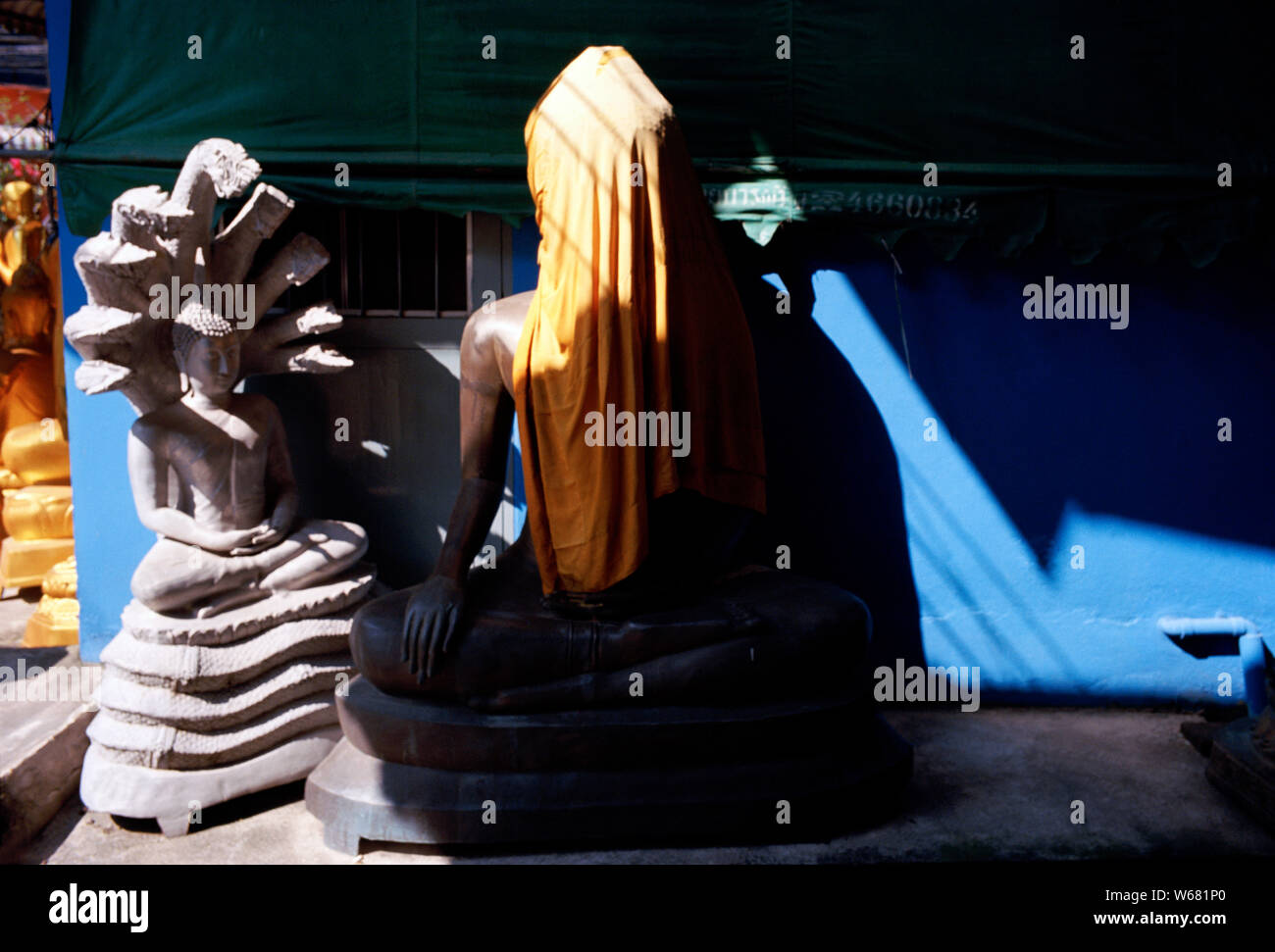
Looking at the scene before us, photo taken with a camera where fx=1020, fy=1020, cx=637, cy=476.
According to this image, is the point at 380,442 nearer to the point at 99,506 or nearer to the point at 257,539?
the point at 257,539

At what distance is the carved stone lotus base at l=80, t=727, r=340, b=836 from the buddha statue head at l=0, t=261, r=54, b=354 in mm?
4151

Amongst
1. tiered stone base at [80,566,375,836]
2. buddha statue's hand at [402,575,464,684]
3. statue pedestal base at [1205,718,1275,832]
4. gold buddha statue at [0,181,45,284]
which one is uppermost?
gold buddha statue at [0,181,45,284]

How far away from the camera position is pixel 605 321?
352 centimetres

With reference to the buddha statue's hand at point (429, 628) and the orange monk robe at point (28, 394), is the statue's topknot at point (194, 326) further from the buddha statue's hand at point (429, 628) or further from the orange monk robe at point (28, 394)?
the orange monk robe at point (28, 394)

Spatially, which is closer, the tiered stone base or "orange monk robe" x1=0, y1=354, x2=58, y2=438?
the tiered stone base

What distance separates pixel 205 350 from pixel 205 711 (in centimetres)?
135

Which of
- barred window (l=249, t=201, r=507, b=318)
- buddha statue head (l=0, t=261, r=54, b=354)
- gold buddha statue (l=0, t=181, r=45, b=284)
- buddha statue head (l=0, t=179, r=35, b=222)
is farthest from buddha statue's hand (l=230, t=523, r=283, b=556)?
buddha statue head (l=0, t=179, r=35, b=222)

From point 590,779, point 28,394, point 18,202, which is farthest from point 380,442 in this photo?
point 18,202

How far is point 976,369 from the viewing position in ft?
15.6

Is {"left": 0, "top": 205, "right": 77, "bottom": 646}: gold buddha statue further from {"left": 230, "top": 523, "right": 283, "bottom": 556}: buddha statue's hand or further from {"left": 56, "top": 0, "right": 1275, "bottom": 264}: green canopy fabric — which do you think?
{"left": 230, "top": 523, "right": 283, "bottom": 556}: buddha statue's hand

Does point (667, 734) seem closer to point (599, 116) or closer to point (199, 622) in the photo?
point (199, 622)

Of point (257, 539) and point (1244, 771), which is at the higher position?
point (257, 539)

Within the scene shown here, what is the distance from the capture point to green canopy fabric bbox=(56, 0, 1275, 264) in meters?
4.43

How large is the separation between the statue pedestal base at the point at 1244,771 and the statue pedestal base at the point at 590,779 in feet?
4.87
